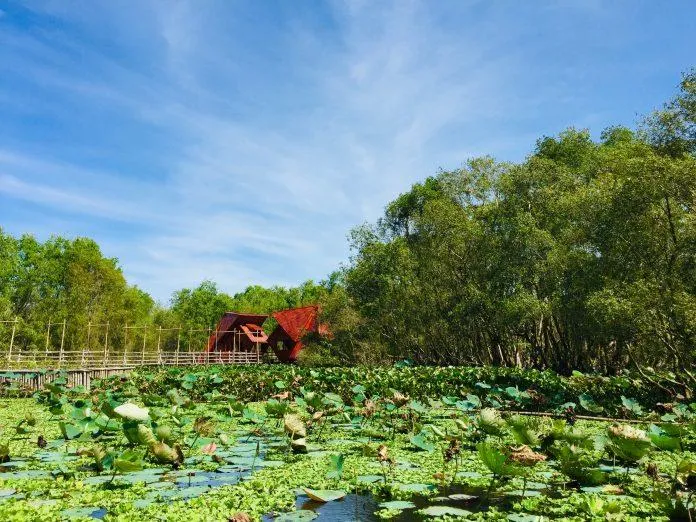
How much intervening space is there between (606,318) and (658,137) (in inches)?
A: 229

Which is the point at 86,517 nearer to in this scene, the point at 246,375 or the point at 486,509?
the point at 486,509

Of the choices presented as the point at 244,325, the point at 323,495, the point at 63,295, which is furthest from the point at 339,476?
the point at 63,295

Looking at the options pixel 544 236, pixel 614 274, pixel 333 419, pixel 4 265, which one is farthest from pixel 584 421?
pixel 4 265

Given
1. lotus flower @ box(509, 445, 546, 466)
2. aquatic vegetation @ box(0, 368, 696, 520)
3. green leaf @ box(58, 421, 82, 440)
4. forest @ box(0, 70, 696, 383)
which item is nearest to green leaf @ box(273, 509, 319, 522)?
aquatic vegetation @ box(0, 368, 696, 520)

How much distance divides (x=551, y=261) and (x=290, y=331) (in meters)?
24.7

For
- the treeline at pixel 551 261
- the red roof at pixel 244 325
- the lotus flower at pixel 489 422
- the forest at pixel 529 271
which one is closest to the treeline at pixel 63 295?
the forest at pixel 529 271

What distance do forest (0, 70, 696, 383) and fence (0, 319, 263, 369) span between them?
1220 millimetres

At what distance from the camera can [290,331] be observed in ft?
129

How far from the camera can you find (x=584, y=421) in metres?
8.93

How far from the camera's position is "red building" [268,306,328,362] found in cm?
3894

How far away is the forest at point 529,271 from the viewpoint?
13.3 metres

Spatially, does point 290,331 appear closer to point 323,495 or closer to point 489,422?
point 489,422

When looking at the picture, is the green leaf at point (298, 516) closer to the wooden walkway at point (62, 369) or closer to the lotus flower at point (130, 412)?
the lotus flower at point (130, 412)

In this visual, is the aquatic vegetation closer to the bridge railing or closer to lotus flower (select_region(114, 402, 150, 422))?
lotus flower (select_region(114, 402, 150, 422))
